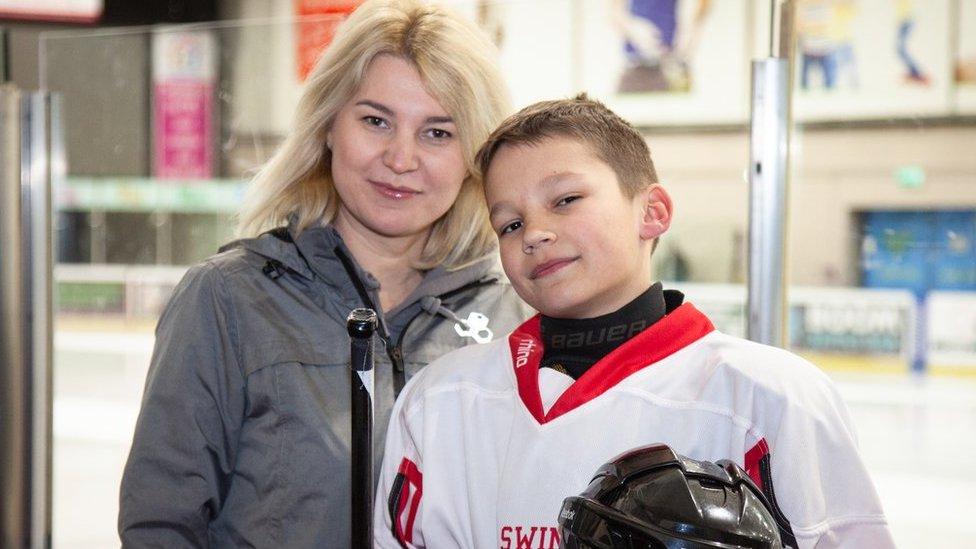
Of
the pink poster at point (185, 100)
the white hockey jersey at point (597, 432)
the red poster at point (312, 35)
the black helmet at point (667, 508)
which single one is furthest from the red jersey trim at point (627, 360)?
the pink poster at point (185, 100)

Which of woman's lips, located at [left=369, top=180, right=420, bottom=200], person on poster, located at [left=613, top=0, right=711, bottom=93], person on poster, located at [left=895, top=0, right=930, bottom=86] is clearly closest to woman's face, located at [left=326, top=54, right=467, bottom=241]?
woman's lips, located at [left=369, top=180, right=420, bottom=200]

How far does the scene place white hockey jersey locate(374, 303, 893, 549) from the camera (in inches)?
46.0

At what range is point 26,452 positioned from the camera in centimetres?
301

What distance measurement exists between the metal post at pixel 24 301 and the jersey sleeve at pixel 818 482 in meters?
2.40

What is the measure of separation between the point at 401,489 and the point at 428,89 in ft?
2.10

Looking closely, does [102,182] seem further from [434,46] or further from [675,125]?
[675,125]

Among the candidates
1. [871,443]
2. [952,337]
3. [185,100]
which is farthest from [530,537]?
[952,337]

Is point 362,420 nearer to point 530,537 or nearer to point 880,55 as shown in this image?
point 530,537

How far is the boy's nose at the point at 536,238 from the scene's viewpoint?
4.36 ft

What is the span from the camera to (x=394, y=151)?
5.45 feet

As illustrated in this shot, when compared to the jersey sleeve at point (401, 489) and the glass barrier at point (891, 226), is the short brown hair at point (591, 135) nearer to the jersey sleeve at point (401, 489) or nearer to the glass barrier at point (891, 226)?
the jersey sleeve at point (401, 489)

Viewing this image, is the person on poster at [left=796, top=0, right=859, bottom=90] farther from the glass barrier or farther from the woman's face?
the woman's face

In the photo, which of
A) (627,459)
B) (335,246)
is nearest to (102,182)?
(335,246)

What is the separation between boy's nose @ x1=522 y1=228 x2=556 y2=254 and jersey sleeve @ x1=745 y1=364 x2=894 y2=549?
1.16 feet
